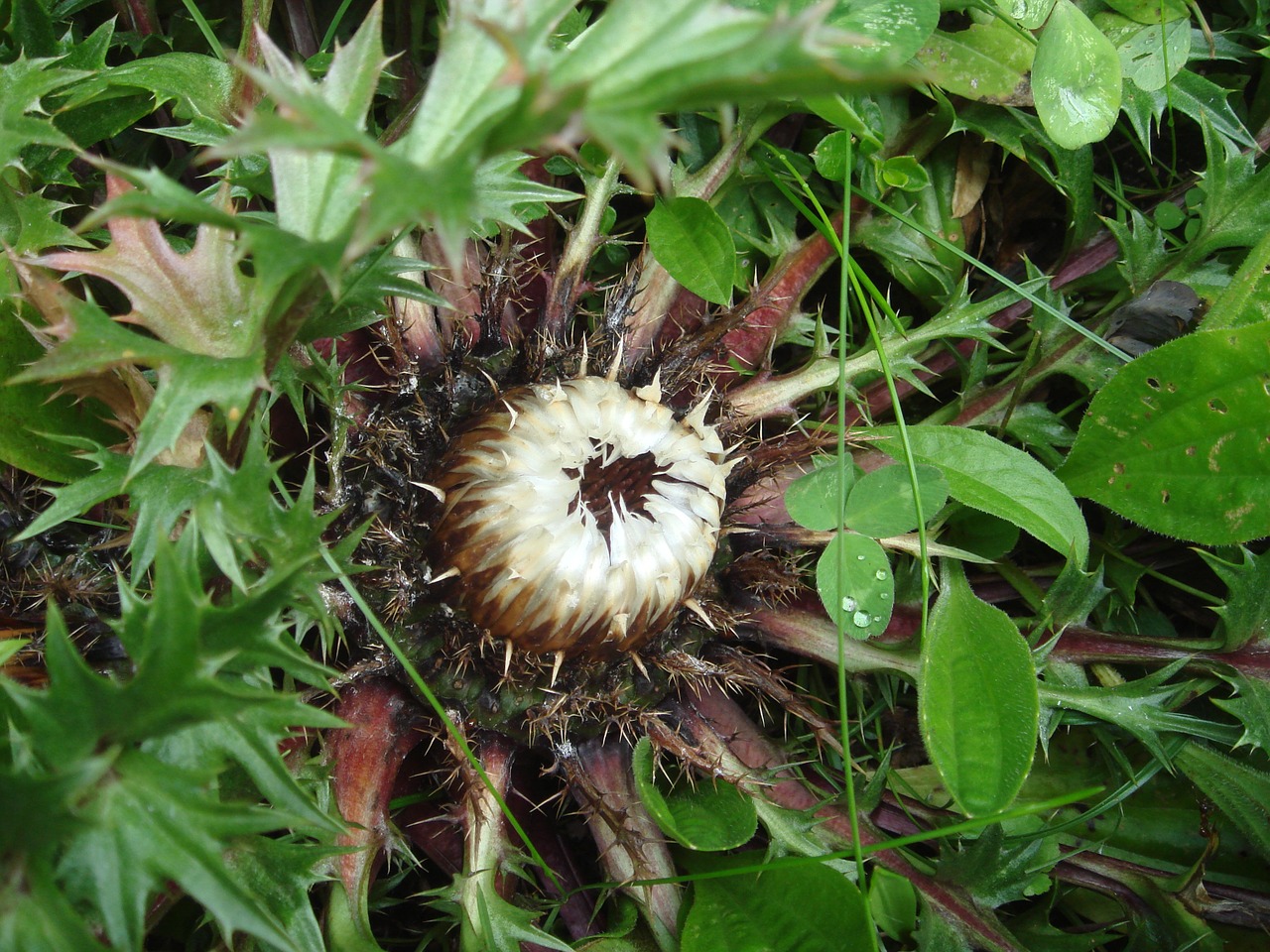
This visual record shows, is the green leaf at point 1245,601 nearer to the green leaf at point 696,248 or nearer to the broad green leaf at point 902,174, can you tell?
→ the broad green leaf at point 902,174

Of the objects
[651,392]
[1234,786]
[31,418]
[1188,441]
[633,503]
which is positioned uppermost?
[31,418]

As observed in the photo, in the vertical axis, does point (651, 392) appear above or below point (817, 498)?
above

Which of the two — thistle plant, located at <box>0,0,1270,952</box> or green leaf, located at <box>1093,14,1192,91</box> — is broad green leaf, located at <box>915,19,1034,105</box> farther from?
green leaf, located at <box>1093,14,1192,91</box>

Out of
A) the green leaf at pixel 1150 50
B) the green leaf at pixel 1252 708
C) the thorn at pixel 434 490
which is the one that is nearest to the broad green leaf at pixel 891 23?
the green leaf at pixel 1150 50

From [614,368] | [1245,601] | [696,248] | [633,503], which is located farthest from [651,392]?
[1245,601]

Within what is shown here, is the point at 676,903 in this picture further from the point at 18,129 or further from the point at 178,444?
the point at 18,129

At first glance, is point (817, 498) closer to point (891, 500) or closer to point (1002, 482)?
point (891, 500)

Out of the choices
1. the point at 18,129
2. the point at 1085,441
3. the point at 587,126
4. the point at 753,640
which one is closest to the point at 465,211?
the point at 587,126
